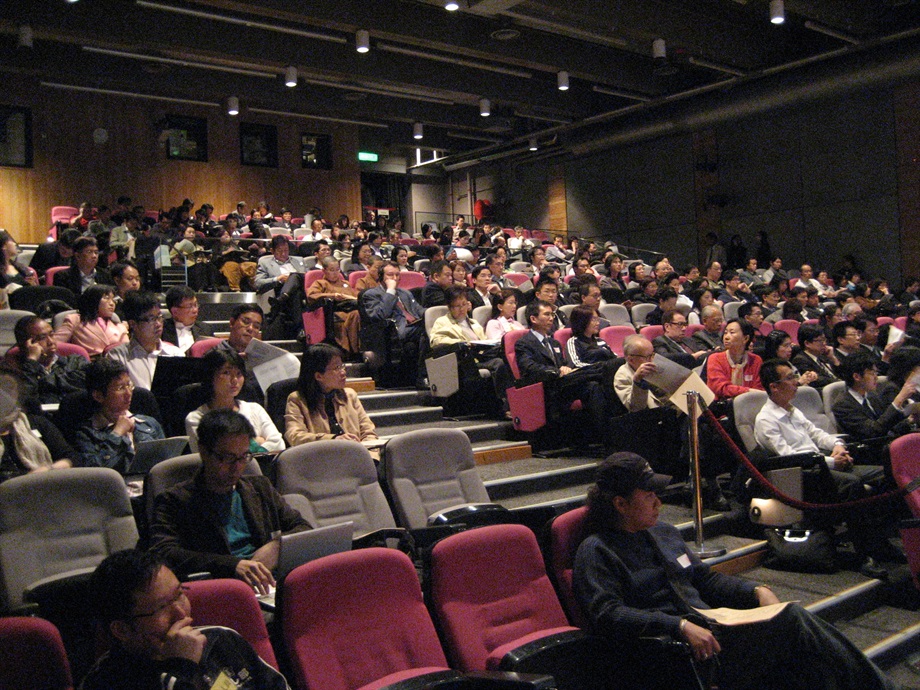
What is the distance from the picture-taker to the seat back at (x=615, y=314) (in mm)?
6773

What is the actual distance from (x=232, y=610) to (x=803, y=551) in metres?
2.83

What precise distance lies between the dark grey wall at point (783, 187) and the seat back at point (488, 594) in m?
10.4

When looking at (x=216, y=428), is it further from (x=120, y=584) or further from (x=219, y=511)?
(x=120, y=584)

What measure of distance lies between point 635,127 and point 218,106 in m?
7.07

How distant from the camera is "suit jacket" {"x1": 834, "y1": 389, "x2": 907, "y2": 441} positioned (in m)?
4.35

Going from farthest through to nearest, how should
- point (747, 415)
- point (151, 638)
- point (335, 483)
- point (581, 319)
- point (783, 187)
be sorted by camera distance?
point (783, 187) → point (581, 319) → point (747, 415) → point (335, 483) → point (151, 638)

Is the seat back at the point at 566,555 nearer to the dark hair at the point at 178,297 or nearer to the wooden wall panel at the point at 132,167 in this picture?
the dark hair at the point at 178,297

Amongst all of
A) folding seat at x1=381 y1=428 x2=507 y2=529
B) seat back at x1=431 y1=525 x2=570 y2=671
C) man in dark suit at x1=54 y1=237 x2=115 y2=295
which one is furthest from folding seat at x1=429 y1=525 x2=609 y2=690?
man in dark suit at x1=54 y1=237 x2=115 y2=295

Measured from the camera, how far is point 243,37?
32.7 feet

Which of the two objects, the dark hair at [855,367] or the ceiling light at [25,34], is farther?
the ceiling light at [25,34]

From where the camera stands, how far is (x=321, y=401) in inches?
134

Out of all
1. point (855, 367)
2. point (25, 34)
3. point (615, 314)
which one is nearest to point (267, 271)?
point (615, 314)

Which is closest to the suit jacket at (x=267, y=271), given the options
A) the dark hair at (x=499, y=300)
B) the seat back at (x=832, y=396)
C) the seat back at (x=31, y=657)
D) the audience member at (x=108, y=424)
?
the dark hair at (x=499, y=300)

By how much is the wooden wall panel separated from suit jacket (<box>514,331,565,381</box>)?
→ 963 cm
